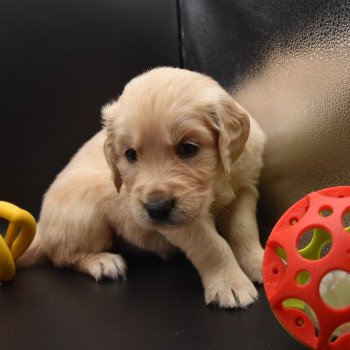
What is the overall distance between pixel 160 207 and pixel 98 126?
3.96ft

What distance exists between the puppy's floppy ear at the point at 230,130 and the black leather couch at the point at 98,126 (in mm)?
263

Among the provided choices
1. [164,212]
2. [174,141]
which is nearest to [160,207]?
[164,212]

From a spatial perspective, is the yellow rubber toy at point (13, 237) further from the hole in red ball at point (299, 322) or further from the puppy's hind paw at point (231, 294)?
the hole in red ball at point (299, 322)

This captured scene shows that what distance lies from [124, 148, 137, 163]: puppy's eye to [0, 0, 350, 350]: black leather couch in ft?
1.46

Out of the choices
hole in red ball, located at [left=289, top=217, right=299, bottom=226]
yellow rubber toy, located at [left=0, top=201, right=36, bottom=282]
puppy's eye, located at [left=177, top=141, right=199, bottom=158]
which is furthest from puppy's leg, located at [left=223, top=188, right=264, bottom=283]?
yellow rubber toy, located at [left=0, top=201, right=36, bottom=282]

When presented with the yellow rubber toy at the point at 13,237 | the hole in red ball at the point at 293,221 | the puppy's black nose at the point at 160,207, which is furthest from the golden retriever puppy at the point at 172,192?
the hole in red ball at the point at 293,221

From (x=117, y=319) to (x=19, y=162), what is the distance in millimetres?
1265

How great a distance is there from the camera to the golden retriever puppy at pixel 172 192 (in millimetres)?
1666

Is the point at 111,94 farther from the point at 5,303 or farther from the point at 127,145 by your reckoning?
the point at 5,303

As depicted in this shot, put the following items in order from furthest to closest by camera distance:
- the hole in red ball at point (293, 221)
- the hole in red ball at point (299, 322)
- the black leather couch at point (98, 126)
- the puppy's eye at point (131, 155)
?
the puppy's eye at point (131, 155), the black leather couch at point (98, 126), the hole in red ball at point (293, 221), the hole in red ball at point (299, 322)

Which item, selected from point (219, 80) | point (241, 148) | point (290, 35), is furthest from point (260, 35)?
point (241, 148)

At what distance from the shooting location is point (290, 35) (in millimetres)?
1973

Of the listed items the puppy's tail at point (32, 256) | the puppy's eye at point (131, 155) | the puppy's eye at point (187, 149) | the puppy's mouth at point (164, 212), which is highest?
the puppy's eye at point (187, 149)

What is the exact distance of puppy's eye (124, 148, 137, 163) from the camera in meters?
1.79
